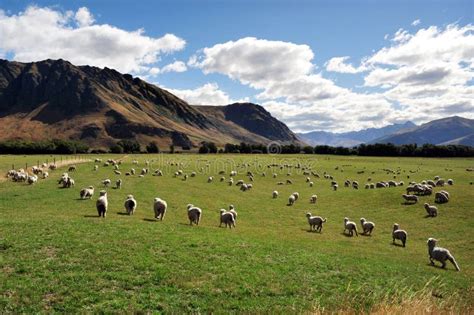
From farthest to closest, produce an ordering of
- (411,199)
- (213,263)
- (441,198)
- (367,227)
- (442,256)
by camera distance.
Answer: (411,199), (441,198), (367,227), (442,256), (213,263)

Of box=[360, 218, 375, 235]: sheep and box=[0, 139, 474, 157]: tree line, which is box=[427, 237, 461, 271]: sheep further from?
box=[0, 139, 474, 157]: tree line

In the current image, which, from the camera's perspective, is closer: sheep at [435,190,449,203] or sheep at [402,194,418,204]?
sheep at [435,190,449,203]

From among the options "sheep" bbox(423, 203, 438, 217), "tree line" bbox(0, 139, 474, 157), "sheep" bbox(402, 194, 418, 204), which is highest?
"tree line" bbox(0, 139, 474, 157)

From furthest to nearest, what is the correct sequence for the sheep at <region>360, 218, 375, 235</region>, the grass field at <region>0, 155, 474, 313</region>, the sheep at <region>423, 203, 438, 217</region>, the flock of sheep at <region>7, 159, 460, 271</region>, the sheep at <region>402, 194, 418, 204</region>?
the sheep at <region>402, 194, 418, 204</region>, the sheep at <region>423, 203, 438, 217</region>, the sheep at <region>360, 218, 375, 235</region>, the flock of sheep at <region>7, 159, 460, 271</region>, the grass field at <region>0, 155, 474, 313</region>

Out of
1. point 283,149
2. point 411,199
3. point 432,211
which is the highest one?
point 283,149

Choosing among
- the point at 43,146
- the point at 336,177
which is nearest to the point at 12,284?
the point at 336,177

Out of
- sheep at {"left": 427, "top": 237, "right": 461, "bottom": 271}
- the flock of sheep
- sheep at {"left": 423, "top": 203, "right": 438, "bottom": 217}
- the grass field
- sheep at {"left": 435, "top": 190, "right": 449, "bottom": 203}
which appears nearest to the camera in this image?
the grass field

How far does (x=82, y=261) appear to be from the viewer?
18156mm

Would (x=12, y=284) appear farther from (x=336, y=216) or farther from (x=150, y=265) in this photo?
(x=336, y=216)

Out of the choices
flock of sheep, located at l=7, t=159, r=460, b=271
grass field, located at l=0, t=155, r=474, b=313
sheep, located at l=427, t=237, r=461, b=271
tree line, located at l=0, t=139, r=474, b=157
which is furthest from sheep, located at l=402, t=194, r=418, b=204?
tree line, located at l=0, t=139, r=474, b=157

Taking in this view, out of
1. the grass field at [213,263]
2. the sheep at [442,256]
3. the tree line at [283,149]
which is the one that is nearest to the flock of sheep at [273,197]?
the sheep at [442,256]

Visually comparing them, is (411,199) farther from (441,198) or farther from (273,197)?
(273,197)

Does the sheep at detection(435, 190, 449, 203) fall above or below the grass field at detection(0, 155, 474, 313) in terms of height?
above

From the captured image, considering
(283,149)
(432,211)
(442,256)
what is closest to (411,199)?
(432,211)
